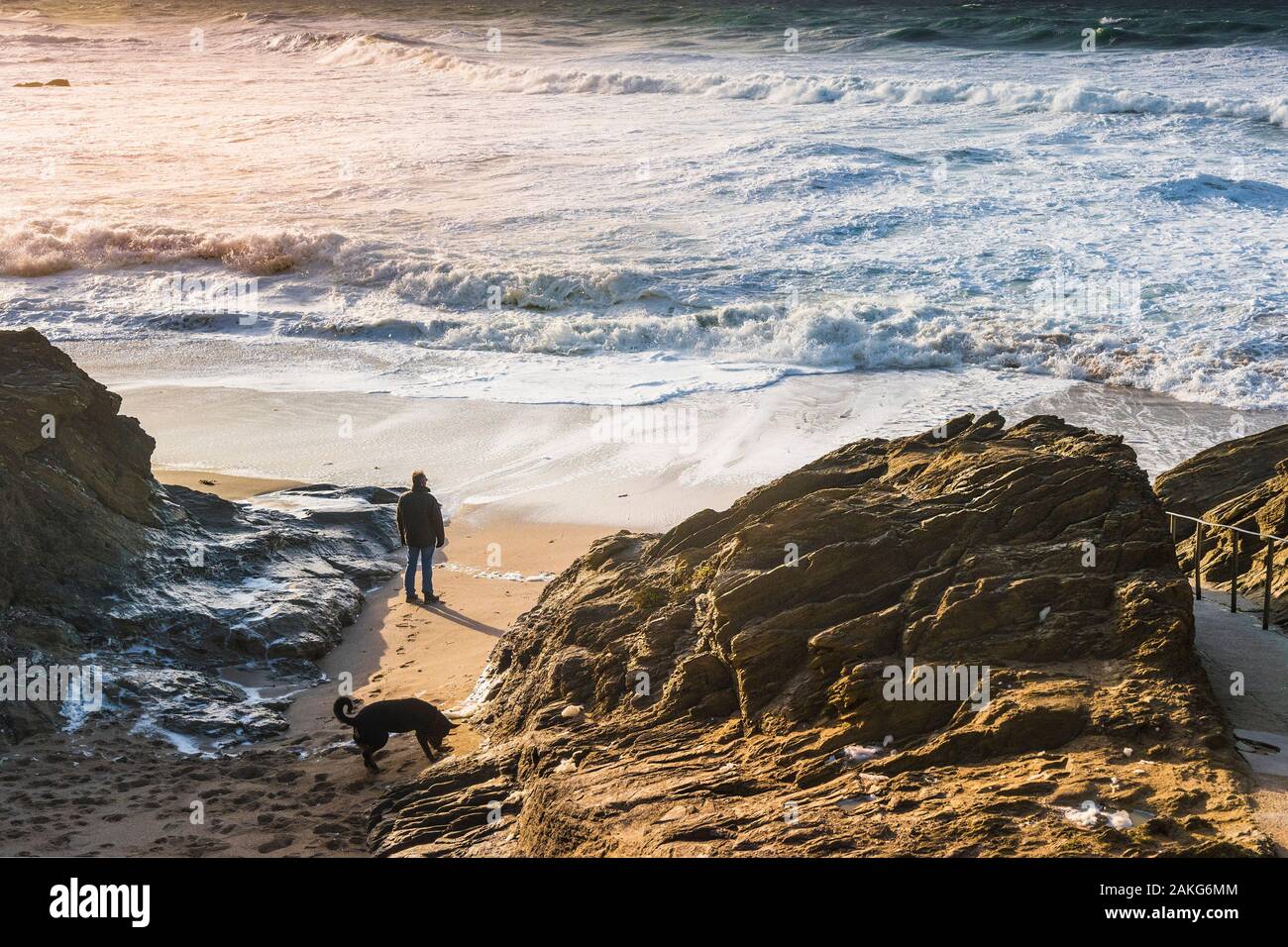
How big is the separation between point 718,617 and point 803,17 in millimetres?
49742

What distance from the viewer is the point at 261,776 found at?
7.17 meters

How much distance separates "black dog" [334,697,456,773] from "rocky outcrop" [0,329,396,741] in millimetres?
1056

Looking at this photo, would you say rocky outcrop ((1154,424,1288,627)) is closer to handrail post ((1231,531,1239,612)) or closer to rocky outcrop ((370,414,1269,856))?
handrail post ((1231,531,1239,612))

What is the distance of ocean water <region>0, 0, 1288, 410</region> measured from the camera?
1850cm

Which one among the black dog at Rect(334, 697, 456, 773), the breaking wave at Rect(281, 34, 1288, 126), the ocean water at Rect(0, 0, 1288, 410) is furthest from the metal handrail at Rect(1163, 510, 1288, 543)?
the breaking wave at Rect(281, 34, 1288, 126)

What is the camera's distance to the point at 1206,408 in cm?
1567

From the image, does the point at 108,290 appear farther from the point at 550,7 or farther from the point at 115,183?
the point at 550,7

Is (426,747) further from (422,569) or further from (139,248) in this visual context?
(139,248)

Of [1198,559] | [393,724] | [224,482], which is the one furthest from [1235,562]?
[224,482]

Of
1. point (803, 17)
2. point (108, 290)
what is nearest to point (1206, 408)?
point (108, 290)

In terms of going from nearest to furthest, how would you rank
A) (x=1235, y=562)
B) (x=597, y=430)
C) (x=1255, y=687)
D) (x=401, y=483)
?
(x=1255, y=687) < (x=1235, y=562) < (x=401, y=483) < (x=597, y=430)

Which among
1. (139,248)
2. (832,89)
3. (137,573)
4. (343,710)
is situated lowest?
(343,710)

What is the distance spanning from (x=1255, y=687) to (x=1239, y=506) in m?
2.83

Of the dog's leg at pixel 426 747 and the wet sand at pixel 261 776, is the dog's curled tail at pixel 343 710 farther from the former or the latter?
the dog's leg at pixel 426 747
